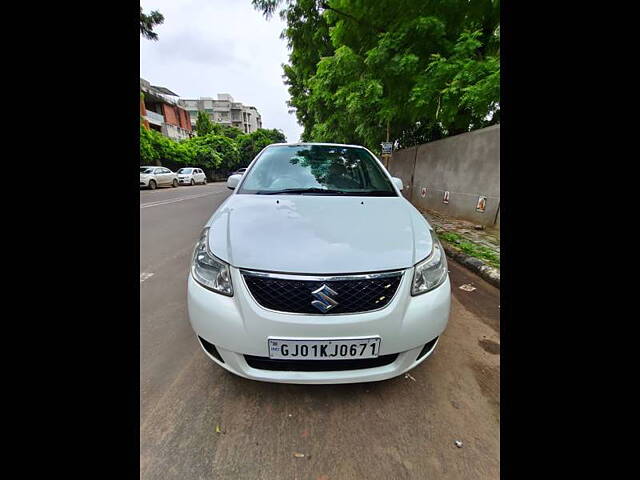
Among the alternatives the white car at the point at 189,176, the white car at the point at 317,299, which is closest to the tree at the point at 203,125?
the white car at the point at 189,176

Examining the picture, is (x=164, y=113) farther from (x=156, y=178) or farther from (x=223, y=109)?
(x=223, y=109)

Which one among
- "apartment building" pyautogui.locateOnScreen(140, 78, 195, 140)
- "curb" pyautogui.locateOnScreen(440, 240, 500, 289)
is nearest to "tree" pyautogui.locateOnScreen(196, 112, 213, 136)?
"apartment building" pyautogui.locateOnScreen(140, 78, 195, 140)

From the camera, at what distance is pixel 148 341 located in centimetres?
190

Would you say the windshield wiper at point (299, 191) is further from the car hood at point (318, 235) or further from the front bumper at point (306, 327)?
the front bumper at point (306, 327)

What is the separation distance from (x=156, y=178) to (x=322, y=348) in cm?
1807

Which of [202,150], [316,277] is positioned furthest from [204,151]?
[316,277]

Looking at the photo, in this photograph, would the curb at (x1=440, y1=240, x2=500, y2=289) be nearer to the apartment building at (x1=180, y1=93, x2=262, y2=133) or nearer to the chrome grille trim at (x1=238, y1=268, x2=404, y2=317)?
the chrome grille trim at (x1=238, y1=268, x2=404, y2=317)

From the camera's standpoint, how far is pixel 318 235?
4.41ft

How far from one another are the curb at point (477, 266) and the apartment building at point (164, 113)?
29567mm

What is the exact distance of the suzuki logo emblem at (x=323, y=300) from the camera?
1115mm

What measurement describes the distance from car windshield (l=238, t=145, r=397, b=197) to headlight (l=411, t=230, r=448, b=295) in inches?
30.6

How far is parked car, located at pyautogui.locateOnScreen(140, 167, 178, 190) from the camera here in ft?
47.1
